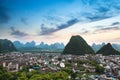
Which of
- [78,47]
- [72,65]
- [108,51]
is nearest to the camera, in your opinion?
[72,65]

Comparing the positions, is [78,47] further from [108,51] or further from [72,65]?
[72,65]

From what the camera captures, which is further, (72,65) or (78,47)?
(78,47)

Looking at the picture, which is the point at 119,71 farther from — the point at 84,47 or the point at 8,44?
the point at 8,44

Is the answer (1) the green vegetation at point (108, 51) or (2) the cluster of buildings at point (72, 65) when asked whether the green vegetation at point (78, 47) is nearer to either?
(1) the green vegetation at point (108, 51)

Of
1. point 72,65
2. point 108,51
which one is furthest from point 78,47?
point 72,65

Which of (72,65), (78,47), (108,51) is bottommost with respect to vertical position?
(72,65)

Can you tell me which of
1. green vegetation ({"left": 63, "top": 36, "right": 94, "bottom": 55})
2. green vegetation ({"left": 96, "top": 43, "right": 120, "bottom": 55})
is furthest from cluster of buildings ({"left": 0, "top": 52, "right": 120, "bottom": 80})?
green vegetation ({"left": 63, "top": 36, "right": 94, "bottom": 55})

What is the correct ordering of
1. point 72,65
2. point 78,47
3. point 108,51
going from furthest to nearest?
point 78,47 → point 108,51 → point 72,65

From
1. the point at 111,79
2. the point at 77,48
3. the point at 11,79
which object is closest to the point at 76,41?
the point at 77,48

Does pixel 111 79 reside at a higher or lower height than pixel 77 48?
lower

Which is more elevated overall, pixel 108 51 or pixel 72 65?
pixel 108 51
